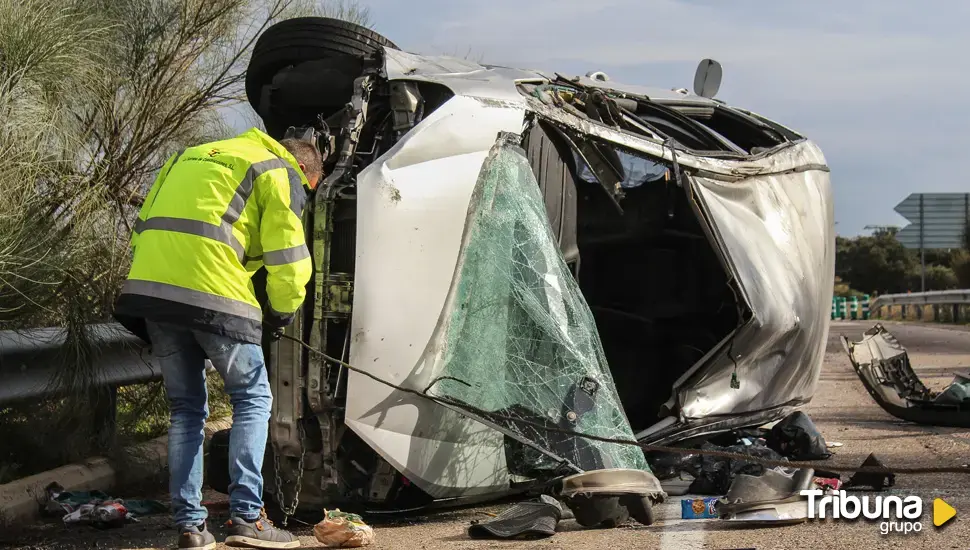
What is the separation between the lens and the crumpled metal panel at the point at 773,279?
6309 millimetres

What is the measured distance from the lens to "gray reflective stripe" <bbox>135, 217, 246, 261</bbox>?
179 inches

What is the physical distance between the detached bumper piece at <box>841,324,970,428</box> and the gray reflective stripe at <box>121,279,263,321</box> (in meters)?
6.07

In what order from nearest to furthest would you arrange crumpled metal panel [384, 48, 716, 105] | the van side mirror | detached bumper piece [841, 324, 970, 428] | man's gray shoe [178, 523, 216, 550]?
man's gray shoe [178, 523, 216, 550] → crumpled metal panel [384, 48, 716, 105] → the van side mirror → detached bumper piece [841, 324, 970, 428]

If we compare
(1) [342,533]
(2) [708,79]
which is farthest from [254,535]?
(2) [708,79]

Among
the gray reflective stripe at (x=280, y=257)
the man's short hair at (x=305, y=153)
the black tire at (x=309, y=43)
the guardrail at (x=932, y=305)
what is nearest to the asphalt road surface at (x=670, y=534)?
the gray reflective stripe at (x=280, y=257)

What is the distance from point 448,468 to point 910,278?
56407mm

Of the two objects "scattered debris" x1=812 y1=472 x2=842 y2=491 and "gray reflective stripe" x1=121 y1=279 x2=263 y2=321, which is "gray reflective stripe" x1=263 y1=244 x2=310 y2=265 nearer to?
"gray reflective stripe" x1=121 y1=279 x2=263 y2=321

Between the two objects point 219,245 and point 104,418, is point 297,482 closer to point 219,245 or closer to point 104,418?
point 219,245

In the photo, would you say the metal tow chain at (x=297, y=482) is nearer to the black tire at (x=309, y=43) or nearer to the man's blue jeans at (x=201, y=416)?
the man's blue jeans at (x=201, y=416)

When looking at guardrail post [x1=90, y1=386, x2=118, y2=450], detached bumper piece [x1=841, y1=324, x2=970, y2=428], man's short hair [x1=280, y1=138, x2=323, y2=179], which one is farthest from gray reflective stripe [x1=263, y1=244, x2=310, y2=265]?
detached bumper piece [x1=841, y1=324, x2=970, y2=428]

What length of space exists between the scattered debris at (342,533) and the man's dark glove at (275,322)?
0.76 metres

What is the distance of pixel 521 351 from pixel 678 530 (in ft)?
3.20

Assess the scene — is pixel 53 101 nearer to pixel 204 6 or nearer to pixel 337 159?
pixel 204 6

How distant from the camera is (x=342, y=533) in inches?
181
